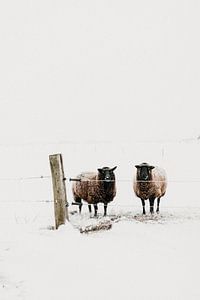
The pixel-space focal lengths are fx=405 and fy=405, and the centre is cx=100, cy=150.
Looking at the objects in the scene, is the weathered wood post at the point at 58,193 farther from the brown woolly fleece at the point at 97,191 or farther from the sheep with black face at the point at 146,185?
the sheep with black face at the point at 146,185

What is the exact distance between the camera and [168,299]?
4.78m

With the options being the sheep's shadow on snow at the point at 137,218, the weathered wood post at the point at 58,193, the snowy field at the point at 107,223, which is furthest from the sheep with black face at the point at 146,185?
the weathered wood post at the point at 58,193

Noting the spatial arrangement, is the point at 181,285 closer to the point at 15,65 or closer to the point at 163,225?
the point at 163,225

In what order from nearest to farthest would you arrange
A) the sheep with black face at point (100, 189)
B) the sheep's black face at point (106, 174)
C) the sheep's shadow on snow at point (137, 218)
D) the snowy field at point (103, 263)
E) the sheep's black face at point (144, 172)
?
1. the snowy field at point (103, 263)
2. the sheep's shadow on snow at point (137, 218)
3. the sheep's black face at point (106, 174)
4. the sheep with black face at point (100, 189)
5. the sheep's black face at point (144, 172)

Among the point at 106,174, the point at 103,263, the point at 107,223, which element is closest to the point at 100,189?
the point at 106,174

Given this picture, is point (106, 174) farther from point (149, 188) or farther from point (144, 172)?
point (149, 188)

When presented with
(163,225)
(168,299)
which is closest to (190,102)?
(163,225)

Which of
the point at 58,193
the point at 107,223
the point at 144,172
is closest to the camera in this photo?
the point at 58,193

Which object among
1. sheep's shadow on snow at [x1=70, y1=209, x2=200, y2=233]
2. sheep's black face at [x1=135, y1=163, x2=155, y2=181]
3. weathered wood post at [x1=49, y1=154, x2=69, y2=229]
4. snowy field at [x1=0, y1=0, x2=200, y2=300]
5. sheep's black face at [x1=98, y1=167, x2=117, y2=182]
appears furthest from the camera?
sheep's black face at [x1=135, y1=163, x2=155, y2=181]

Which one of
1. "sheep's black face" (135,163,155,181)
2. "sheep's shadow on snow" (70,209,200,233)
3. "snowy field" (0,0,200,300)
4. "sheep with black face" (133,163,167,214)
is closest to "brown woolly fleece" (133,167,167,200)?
"sheep with black face" (133,163,167,214)

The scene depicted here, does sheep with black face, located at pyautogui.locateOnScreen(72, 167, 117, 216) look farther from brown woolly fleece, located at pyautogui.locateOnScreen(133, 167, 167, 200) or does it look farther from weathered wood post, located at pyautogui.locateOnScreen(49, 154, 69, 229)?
weathered wood post, located at pyautogui.locateOnScreen(49, 154, 69, 229)

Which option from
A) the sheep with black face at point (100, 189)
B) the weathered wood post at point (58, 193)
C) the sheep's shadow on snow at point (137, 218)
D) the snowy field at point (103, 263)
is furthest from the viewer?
the sheep with black face at point (100, 189)

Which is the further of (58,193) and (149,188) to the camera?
(149,188)

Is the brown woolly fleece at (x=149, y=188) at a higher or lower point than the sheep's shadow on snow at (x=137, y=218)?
higher
